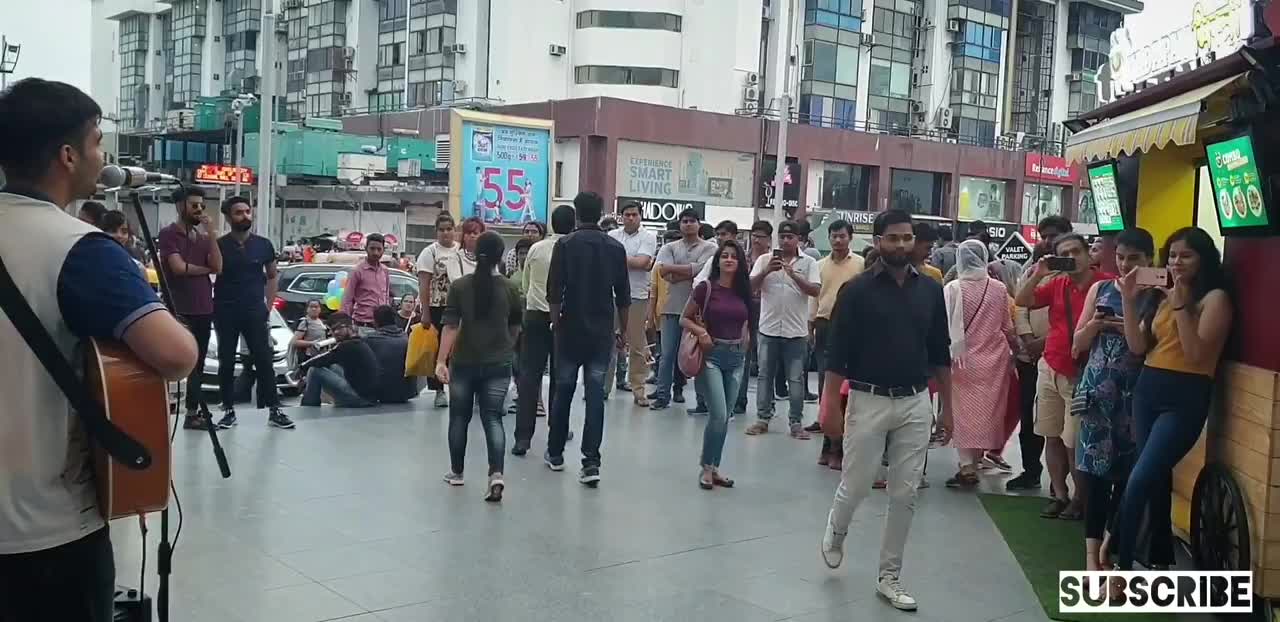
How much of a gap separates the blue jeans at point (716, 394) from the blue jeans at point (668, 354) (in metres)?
2.84

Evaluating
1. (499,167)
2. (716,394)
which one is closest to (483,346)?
(716,394)

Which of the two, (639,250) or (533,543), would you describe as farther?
(639,250)

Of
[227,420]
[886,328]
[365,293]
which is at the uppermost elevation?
[886,328]

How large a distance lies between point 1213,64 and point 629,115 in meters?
32.2

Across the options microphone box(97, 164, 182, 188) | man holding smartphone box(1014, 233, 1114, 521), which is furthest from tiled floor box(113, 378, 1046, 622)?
microphone box(97, 164, 182, 188)

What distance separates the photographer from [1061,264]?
6980 mm

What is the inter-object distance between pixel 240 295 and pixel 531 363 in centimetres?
236

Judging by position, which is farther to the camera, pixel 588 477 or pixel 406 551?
pixel 588 477

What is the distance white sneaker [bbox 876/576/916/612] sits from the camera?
5.41 m

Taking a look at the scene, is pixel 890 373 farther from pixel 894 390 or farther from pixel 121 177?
pixel 121 177

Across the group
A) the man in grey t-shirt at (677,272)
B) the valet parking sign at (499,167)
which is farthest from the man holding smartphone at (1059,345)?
the valet parking sign at (499,167)

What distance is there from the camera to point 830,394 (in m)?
5.69

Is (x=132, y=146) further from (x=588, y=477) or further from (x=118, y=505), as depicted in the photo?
(x=118, y=505)

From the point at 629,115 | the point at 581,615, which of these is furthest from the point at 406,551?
the point at 629,115
